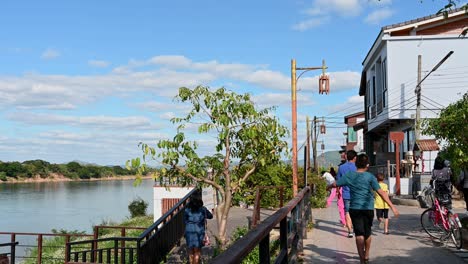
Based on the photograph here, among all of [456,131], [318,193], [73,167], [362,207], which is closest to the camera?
[362,207]

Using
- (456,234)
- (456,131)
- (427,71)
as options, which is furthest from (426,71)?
(456,234)

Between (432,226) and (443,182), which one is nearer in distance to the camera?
(443,182)

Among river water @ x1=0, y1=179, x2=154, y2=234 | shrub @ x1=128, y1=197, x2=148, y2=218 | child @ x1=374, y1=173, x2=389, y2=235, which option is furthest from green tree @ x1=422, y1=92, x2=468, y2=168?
shrub @ x1=128, y1=197, x2=148, y2=218

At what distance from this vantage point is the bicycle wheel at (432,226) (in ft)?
31.3

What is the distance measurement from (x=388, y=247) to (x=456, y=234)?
1.14 meters

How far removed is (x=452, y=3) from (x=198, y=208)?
6145 millimetres

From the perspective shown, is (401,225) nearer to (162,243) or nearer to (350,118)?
(162,243)

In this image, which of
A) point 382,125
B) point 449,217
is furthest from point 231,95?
point 382,125

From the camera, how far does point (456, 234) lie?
873cm

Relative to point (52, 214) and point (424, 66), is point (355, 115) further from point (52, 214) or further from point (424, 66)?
point (424, 66)

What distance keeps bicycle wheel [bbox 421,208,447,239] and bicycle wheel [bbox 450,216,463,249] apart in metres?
0.42

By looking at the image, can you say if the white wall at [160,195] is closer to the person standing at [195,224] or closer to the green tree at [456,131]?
the person standing at [195,224]

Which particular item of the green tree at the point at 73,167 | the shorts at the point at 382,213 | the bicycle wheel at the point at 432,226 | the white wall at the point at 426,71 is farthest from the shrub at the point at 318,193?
the green tree at the point at 73,167

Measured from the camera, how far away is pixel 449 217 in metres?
9.11
